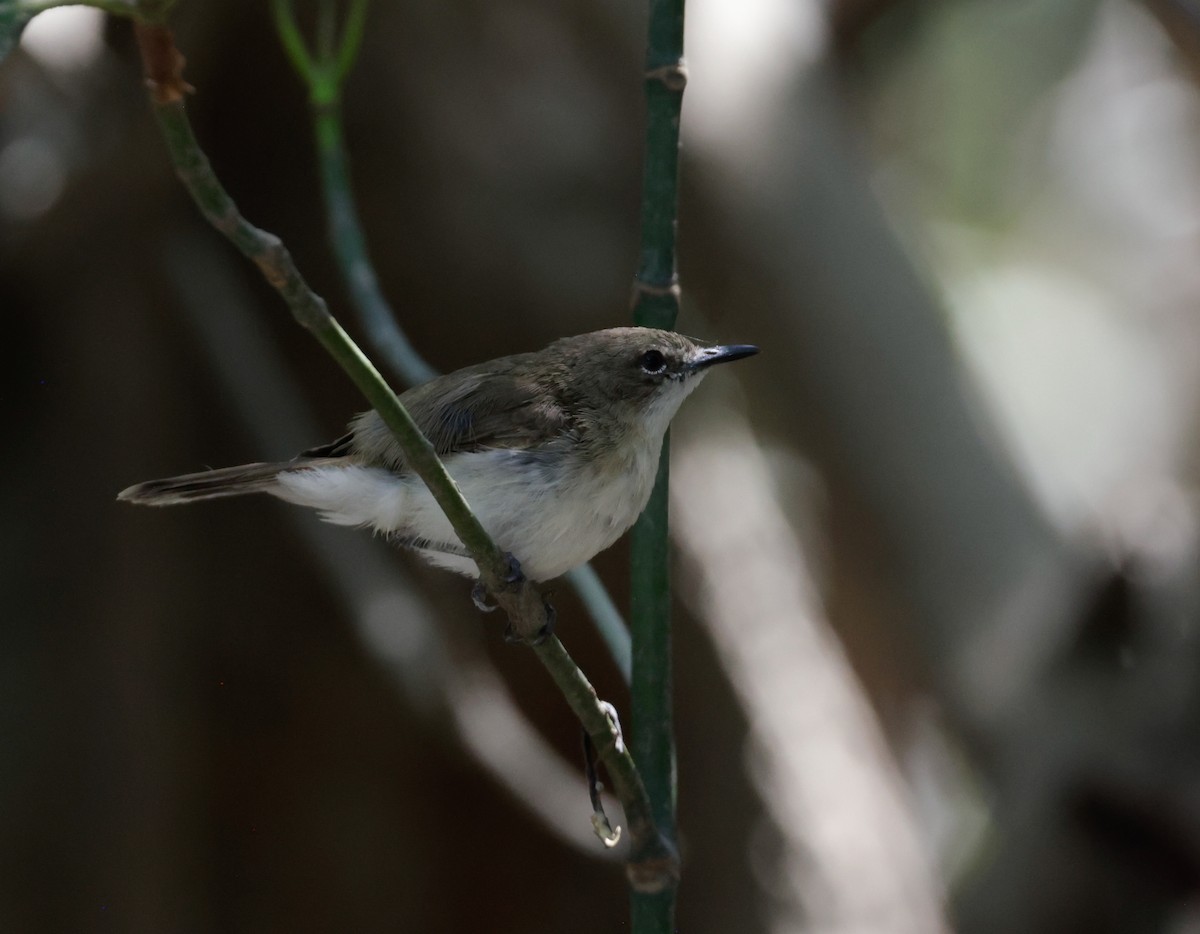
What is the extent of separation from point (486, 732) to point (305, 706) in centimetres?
63

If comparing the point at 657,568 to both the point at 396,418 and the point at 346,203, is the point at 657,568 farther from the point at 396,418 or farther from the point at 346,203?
the point at 346,203

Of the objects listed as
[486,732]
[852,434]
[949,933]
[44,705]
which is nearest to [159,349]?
[44,705]

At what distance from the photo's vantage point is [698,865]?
274cm

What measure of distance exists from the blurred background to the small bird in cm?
89

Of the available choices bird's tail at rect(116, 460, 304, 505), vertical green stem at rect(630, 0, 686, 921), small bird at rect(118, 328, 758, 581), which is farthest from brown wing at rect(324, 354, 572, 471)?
vertical green stem at rect(630, 0, 686, 921)

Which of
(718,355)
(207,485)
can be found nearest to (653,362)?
(718,355)

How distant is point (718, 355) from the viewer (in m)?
1.93

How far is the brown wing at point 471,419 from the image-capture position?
71.2 inches

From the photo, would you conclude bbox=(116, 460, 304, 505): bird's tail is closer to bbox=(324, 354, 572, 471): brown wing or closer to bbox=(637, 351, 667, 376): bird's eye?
bbox=(324, 354, 572, 471): brown wing

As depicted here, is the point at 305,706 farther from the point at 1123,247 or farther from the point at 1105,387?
the point at 1123,247

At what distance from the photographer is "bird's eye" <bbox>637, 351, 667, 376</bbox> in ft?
6.48

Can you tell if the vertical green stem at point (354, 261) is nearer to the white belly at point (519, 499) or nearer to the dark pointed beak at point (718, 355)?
the white belly at point (519, 499)

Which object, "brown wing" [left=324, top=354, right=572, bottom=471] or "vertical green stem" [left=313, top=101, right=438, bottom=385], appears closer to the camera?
"brown wing" [left=324, top=354, right=572, bottom=471]

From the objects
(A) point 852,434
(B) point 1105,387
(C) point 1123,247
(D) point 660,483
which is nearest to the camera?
(D) point 660,483
